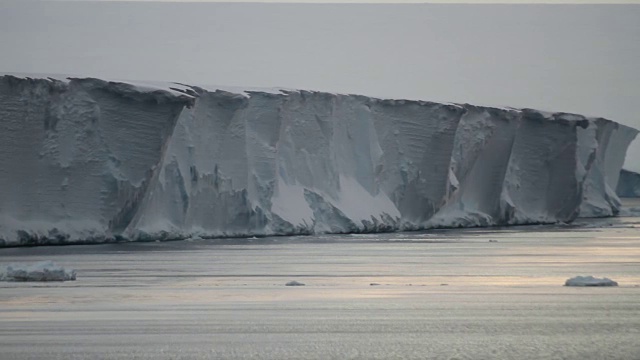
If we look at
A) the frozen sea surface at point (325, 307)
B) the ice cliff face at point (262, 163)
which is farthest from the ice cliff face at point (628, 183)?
the frozen sea surface at point (325, 307)

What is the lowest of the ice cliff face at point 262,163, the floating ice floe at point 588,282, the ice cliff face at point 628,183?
the ice cliff face at point 628,183

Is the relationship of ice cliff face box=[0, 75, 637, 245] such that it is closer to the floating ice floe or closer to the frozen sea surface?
the frozen sea surface

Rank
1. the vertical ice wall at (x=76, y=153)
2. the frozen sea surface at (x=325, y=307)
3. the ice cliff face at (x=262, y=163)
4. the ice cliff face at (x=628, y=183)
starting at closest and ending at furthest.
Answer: the frozen sea surface at (x=325, y=307) < the vertical ice wall at (x=76, y=153) < the ice cliff face at (x=262, y=163) < the ice cliff face at (x=628, y=183)

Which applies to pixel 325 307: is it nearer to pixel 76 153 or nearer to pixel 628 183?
pixel 76 153

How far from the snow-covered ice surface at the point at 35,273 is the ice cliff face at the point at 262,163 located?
21.5ft

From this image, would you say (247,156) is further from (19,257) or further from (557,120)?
(557,120)

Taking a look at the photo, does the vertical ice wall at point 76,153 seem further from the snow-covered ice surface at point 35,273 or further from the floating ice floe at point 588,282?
the floating ice floe at point 588,282

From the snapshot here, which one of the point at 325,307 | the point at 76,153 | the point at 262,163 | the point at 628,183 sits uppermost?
the point at 325,307

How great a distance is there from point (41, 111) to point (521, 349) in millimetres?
12478

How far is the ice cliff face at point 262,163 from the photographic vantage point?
17.2 m

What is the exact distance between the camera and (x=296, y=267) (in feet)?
40.3

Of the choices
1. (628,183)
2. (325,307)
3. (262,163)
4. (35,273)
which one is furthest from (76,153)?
(628,183)

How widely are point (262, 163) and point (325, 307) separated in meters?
13.0

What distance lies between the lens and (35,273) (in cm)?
1002
